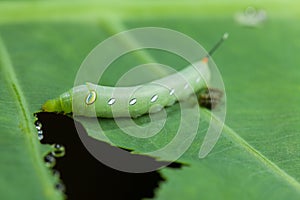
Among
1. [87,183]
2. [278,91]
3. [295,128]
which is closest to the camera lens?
[87,183]

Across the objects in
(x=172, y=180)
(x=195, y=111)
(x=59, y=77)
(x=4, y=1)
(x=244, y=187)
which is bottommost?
(x=244, y=187)

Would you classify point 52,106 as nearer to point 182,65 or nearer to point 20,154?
point 20,154

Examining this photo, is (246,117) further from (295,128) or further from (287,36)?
(287,36)

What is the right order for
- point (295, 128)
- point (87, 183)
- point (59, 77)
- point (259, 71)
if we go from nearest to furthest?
point (87, 183)
point (295, 128)
point (59, 77)
point (259, 71)

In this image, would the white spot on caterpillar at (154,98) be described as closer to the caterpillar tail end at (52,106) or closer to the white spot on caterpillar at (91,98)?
the white spot on caterpillar at (91,98)

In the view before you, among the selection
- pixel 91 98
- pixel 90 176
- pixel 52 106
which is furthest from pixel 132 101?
pixel 90 176

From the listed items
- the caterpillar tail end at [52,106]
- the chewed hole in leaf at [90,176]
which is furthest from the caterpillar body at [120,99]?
the chewed hole in leaf at [90,176]

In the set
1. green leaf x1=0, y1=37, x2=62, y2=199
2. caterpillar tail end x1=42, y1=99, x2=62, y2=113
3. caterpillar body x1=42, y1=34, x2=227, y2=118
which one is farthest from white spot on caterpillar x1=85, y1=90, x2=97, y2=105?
green leaf x1=0, y1=37, x2=62, y2=199

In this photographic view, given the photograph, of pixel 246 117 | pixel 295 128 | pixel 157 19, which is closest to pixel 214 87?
pixel 246 117
